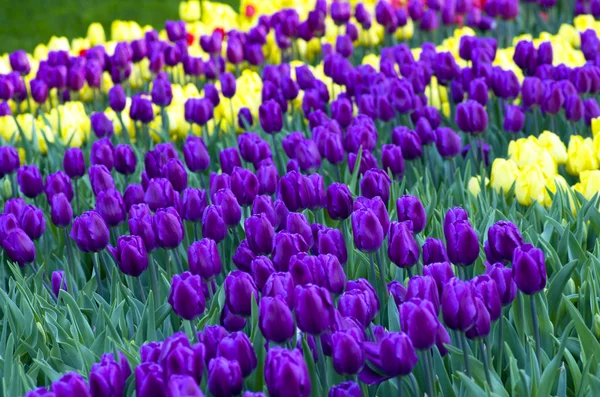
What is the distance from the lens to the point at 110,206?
2977 millimetres

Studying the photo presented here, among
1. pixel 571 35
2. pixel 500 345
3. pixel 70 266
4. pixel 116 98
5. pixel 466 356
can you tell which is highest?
pixel 571 35

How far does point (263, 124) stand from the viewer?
3.97m

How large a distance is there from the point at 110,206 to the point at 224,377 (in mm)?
1353

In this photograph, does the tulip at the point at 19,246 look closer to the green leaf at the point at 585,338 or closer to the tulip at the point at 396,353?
the tulip at the point at 396,353

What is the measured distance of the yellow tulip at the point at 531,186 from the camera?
10.7ft

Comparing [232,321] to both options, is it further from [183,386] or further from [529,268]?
[529,268]

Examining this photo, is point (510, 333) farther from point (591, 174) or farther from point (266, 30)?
point (266, 30)

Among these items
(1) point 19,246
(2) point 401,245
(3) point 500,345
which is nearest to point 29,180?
(1) point 19,246

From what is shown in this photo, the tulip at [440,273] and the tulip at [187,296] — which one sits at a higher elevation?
the tulip at [440,273]

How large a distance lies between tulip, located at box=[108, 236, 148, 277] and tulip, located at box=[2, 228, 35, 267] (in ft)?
1.57

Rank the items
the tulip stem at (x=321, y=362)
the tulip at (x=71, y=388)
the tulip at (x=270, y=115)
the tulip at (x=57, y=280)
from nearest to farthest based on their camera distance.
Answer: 1. the tulip at (x=71, y=388)
2. the tulip stem at (x=321, y=362)
3. the tulip at (x=57, y=280)
4. the tulip at (x=270, y=115)

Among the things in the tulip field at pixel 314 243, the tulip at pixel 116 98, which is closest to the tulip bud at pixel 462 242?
the tulip field at pixel 314 243

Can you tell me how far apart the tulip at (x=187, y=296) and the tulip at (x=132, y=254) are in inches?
15.8

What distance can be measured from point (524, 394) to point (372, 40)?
5411 mm
